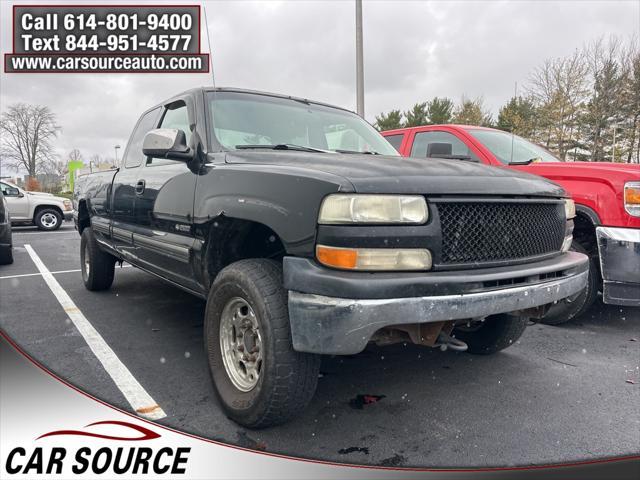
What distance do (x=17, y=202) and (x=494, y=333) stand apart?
14.2m

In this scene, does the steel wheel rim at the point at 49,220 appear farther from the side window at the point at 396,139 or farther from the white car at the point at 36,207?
the side window at the point at 396,139

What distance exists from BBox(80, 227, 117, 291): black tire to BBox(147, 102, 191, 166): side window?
1.92m

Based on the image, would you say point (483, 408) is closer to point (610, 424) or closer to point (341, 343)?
point (610, 424)

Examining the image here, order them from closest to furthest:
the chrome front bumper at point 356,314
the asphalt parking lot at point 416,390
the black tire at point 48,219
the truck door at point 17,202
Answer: the chrome front bumper at point 356,314, the asphalt parking lot at point 416,390, the truck door at point 17,202, the black tire at point 48,219

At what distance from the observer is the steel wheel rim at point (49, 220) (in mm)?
13820

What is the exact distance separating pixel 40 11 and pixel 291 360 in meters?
6.98

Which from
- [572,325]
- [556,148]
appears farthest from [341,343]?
[556,148]

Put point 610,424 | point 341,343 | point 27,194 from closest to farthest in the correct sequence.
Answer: point 341,343
point 610,424
point 27,194

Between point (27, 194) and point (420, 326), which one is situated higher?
point (27, 194)

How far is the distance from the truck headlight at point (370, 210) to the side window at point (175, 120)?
1.66m

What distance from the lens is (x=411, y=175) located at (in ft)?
6.97

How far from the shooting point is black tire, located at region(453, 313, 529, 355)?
10.7 ft

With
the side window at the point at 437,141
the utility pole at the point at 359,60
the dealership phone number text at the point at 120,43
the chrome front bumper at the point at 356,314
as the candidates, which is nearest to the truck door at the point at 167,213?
the chrome front bumper at the point at 356,314

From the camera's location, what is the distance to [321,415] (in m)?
2.54
